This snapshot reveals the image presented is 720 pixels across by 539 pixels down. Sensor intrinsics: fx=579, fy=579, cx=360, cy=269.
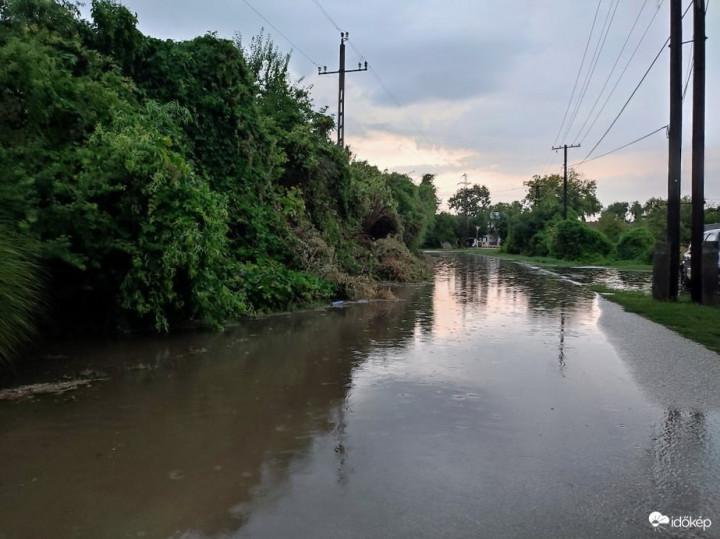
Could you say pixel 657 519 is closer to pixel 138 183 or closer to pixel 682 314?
pixel 138 183

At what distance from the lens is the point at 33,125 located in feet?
29.6

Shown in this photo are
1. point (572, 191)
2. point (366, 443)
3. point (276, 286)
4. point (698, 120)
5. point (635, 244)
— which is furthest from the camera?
point (572, 191)

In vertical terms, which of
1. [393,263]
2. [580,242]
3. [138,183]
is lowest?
[393,263]

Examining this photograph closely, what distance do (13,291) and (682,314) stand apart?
12.0 meters

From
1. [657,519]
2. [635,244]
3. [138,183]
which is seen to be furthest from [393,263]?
[635,244]

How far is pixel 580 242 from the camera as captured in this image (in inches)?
1917

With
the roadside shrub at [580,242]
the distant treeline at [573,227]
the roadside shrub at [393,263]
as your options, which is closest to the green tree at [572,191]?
the distant treeline at [573,227]

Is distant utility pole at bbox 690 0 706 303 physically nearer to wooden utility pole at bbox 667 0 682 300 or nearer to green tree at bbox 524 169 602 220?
wooden utility pole at bbox 667 0 682 300

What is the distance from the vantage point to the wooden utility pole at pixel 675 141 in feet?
48.2

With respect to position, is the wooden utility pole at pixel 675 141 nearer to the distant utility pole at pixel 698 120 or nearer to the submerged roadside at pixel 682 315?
the distant utility pole at pixel 698 120

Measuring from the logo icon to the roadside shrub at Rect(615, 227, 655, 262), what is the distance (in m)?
42.9

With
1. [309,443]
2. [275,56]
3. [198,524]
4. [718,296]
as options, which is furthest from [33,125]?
[275,56]

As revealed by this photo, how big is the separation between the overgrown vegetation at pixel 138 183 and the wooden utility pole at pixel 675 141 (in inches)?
313

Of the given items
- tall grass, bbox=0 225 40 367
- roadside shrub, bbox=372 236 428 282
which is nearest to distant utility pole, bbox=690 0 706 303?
roadside shrub, bbox=372 236 428 282
